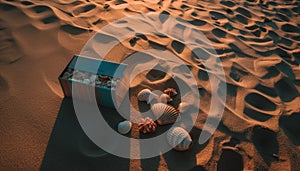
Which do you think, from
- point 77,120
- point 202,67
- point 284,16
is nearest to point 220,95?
point 202,67

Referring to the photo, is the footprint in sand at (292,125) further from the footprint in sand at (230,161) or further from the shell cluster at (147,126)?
the shell cluster at (147,126)

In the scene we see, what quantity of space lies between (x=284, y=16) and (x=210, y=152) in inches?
135

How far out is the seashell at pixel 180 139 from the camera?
2020 mm

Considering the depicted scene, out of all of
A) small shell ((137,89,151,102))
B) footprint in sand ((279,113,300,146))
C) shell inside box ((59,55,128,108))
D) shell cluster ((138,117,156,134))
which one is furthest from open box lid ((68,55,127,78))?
footprint in sand ((279,113,300,146))

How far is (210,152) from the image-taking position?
2.09 meters

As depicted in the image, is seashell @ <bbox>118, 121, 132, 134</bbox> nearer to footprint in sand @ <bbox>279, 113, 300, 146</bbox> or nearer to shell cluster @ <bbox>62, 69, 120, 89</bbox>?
shell cluster @ <bbox>62, 69, 120, 89</bbox>

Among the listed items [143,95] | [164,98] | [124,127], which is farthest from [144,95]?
[124,127]

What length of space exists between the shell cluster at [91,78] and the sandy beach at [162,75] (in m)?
0.36

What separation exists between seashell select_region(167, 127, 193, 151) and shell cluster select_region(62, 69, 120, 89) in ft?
2.30

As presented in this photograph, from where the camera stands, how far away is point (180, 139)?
6.66 feet

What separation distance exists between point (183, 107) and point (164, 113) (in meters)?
0.30

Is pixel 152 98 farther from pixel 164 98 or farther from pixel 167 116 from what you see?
pixel 167 116

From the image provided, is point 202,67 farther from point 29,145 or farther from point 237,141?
point 29,145

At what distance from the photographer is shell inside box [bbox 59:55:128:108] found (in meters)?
2.10
